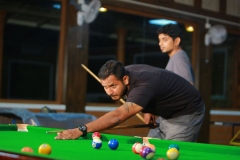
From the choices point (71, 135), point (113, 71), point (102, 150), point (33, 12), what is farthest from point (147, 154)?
point (33, 12)

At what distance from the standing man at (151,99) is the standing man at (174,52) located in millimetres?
409

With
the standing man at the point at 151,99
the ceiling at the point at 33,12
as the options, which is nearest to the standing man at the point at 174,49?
the standing man at the point at 151,99

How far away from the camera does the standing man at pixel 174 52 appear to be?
12.3 ft

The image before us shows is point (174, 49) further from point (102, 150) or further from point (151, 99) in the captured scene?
point (102, 150)

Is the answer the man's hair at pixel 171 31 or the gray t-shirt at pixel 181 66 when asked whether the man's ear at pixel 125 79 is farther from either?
the man's hair at pixel 171 31

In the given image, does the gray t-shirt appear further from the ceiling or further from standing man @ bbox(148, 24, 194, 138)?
the ceiling

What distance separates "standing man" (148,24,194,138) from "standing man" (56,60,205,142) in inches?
16.1

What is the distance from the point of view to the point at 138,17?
24.1ft

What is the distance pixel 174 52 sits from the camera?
3.88m

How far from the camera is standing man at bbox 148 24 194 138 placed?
375 centimetres

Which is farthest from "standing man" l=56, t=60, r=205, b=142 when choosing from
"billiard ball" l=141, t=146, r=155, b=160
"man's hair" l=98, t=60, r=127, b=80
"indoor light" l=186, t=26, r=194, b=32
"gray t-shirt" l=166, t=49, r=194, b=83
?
"indoor light" l=186, t=26, r=194, b=32

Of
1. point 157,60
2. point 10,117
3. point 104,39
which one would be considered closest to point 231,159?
point 10,117

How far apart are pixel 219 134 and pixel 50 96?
3.52 metres

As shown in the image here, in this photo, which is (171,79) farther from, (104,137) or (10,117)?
(10,117)
